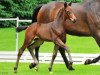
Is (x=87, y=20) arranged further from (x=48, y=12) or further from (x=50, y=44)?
(x=50, y=44)

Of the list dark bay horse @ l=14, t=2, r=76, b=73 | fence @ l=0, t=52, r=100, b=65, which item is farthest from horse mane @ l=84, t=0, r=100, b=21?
fence @ l=0, t=52, r=100, b=65

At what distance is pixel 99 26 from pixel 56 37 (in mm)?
1375

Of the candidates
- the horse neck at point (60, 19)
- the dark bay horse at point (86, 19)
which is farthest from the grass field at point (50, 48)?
the horse neck at point (60, 19)

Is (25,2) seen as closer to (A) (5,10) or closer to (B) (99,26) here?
(A) (5,10)

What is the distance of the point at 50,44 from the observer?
2853 centimetres

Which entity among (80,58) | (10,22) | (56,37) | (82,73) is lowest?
(10,22)

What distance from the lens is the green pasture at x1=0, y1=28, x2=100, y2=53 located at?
82.9 ft

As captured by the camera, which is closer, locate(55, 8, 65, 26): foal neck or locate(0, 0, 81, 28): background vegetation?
locate(55, 8, 65, 26): foal neck

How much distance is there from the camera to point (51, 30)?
44.4 feet

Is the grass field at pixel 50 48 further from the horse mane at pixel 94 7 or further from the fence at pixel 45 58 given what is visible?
the horse mane at pixel 94 7

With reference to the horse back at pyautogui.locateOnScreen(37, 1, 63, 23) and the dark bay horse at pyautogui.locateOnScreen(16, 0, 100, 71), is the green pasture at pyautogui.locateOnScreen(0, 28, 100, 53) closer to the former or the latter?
the horse back at pyautogui.locateOnScreen(37, 1, 63, 23)

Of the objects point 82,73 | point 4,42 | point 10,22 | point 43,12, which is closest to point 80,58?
point 43,12

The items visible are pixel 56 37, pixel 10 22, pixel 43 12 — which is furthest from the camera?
pixel 10 22

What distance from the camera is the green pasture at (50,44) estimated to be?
2527cm
